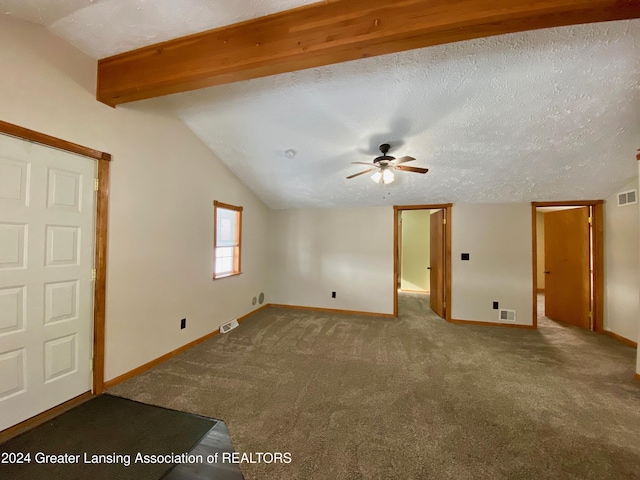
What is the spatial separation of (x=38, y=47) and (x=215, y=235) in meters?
2.24

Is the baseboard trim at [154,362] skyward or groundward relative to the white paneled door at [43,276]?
groundward

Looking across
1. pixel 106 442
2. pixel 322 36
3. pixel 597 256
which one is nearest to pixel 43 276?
pixel 106 442

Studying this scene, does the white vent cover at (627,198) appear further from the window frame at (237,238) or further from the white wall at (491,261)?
the window frame at (237,238)

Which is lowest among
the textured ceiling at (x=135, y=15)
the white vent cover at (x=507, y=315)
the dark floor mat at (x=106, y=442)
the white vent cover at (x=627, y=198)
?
the dark floor mat at (x=106, y=442)

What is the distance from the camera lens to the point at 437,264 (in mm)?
4523

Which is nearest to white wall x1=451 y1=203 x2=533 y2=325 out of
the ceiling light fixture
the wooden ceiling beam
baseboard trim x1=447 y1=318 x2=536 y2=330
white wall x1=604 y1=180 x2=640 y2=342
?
baseboard trim x1=447 y1=318 x2=536 y2=330

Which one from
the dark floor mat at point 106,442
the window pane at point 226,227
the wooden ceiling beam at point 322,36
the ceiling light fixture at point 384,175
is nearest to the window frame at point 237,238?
the window pane at point 226,227

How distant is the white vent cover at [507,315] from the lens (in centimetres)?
384

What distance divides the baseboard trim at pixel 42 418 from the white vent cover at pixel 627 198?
648cm

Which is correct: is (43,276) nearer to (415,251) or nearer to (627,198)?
(627,198)

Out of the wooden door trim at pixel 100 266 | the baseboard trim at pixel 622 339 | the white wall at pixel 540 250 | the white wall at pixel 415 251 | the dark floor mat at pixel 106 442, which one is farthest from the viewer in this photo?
the white wall at pixel 415 251

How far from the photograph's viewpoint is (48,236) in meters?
1.76

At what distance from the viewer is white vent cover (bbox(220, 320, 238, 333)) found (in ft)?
11.5

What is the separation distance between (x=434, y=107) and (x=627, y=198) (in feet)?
10.9
